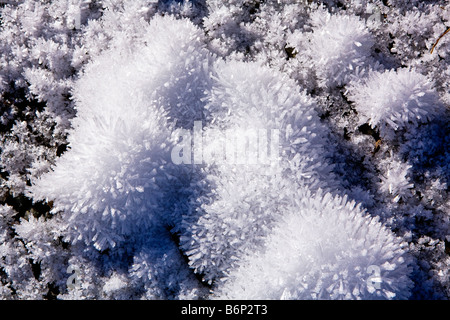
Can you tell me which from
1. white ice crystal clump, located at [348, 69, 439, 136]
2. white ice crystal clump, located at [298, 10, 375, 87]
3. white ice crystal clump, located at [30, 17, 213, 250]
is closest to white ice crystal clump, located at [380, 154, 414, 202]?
white ice crystal clump, located at [348, 69, 439, 136]

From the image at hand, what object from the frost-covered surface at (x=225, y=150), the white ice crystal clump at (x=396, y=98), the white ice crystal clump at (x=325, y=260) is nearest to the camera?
the white ice crystal clump at (x=325, y=260)

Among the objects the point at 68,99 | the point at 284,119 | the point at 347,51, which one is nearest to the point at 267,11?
the point at 347,51

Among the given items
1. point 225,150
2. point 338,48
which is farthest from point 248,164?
point 338,48

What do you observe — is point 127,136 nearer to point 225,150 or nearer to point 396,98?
point 225,150

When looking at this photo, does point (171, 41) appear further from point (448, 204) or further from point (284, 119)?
point (448, 204)

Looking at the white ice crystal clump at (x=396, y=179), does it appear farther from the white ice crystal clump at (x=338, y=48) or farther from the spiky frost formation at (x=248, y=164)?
the white ice crystal clump at (x=338, y=48)

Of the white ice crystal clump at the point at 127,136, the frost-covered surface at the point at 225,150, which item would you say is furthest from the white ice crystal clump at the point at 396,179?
the white ice crystal clump at the point at 127,136

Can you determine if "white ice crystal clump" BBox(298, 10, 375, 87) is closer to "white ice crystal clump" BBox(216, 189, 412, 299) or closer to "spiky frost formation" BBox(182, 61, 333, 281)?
"spiky frost formation" BBox(182, 61, 333, 281)
